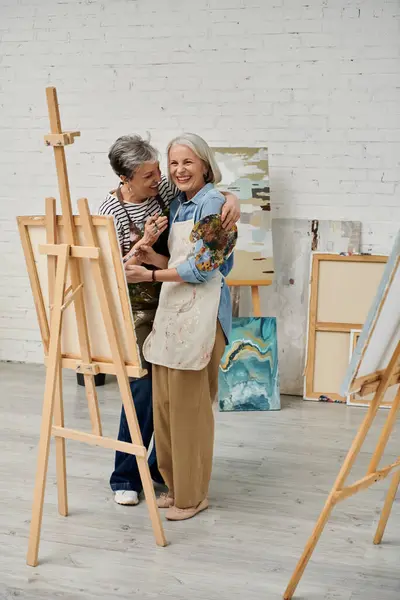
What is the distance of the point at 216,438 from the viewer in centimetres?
425

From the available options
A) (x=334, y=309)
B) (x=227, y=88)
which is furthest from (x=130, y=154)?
(x=334, y=309)

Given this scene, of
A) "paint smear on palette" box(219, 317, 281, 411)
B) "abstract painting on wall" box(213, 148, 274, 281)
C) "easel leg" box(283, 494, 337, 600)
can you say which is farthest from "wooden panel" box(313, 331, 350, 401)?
"easel leg" box(283, 494, 337, 600)

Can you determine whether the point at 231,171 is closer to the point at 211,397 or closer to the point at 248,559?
the point at 211,397

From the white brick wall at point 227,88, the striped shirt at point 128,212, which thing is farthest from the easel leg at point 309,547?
the white brick wall at point 227,88

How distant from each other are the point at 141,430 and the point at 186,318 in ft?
1.86

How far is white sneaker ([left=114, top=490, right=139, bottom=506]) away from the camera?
3.40 m

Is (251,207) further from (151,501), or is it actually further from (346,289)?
(151,501)

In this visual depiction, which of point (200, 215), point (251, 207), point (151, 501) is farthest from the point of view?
point (251, 207)

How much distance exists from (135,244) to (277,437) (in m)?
1.54

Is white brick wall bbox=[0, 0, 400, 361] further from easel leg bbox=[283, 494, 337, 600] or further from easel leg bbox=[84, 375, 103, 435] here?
easel leg bbox=[283, 494, 337, 600]

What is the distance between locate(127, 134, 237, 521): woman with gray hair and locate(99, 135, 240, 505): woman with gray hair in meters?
0.07

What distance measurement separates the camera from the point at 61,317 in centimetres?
282

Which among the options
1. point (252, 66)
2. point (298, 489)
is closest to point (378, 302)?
point (298, 489)

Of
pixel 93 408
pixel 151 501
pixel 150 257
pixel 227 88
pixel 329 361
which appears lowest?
pixel 329 361
